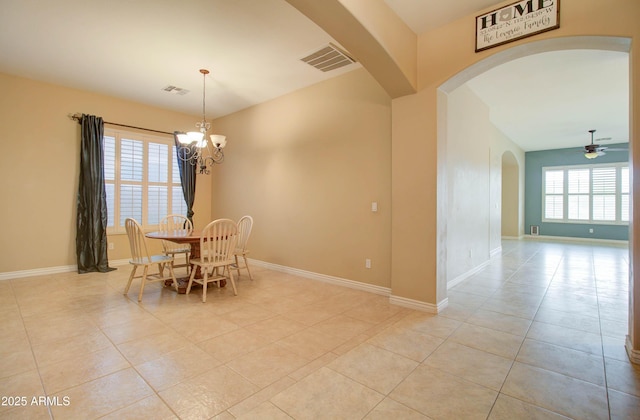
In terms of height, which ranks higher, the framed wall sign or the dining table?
the framed wall sign

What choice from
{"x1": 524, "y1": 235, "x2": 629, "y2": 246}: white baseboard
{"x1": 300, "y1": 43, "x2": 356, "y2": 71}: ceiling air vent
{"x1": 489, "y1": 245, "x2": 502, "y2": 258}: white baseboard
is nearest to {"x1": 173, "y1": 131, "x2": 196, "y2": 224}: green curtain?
{"x1": 300, "y1": 43, "x2": 356, "y2": 71}: ceiling air vent

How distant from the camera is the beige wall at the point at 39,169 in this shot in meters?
4.25

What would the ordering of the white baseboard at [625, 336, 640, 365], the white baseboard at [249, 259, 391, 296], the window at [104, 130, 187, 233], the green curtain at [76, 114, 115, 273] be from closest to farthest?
the white baseboard at [625, 336, 640, 365]
the white baseboard at [249, 259, 391, 296]
the green curtain at [76, 114, 115, 273]
the window at [104, 130, 187, 233]

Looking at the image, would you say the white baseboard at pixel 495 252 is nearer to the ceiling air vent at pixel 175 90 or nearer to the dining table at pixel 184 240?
the dining table at pixel 184 240

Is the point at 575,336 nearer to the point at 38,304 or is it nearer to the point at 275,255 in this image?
the point at 275,255

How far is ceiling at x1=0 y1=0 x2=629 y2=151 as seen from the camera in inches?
109

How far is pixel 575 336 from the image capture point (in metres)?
2.51

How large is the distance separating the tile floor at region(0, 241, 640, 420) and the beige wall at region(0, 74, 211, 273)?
0.99 metres

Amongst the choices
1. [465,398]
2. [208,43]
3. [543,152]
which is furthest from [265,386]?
[543,152]

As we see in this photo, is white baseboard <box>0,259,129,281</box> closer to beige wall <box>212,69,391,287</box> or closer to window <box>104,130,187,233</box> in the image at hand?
window <box>104,130,187,233</box>

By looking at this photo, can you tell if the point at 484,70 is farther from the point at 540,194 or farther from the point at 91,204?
the point at 540,194

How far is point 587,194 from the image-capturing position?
873cm

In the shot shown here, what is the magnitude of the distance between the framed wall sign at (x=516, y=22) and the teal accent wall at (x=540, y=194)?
877 centimetres

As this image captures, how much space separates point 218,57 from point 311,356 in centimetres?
353
